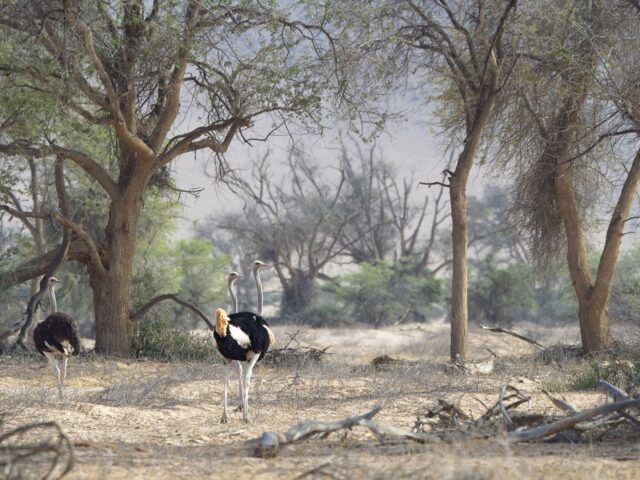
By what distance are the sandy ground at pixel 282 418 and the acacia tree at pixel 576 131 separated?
7.05 ft

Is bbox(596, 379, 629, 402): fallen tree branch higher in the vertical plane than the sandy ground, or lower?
higher

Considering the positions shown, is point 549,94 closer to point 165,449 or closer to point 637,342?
point 637,342

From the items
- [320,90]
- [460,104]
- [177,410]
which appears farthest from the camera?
[460,104]

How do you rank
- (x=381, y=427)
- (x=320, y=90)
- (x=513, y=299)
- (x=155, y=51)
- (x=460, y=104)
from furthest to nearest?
(x=513, y=299), (x=460, y=104), (x=320, y=90), (x=155, y=51), (x=381, y=427)

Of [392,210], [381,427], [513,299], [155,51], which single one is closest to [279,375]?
[155,51]

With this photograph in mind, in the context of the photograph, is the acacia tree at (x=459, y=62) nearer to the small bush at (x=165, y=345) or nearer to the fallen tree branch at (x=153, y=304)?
the fallen tree branch at (x=153, y=304)

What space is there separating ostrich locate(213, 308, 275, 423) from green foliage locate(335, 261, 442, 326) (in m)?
29.4

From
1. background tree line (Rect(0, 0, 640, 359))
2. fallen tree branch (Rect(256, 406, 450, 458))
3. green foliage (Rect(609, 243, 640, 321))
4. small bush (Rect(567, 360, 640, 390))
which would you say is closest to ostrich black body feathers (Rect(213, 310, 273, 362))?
fallen tree branch (Rect(256, 406, 450, 458))

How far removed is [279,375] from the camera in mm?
15352

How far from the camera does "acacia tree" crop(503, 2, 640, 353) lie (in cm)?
1634

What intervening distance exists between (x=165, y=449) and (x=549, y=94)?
12151 mm

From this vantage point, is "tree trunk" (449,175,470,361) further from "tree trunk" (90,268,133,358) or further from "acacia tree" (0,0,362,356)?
"tree trunk" (90,268,133,358)

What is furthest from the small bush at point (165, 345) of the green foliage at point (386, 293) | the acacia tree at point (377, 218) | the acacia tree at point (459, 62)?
the acacia tree at point (377, 218)

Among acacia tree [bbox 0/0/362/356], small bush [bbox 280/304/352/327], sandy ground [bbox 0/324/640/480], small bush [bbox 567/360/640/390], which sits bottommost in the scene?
sandy ground [bbox 0/324/640/480]
